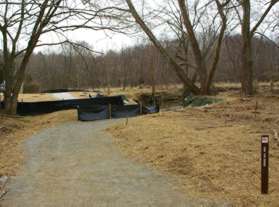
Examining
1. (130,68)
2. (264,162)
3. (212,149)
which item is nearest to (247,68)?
(212,149)

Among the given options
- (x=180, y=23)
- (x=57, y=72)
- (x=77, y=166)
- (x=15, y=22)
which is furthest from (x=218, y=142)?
(x=57, y=72)

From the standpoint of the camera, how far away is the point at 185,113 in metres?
20.4

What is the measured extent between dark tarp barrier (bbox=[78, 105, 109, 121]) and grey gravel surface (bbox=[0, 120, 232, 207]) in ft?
28.5

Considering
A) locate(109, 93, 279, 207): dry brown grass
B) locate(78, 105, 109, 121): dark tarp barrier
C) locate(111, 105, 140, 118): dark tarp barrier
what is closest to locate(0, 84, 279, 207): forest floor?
locate(109, 93, 279, 207): dry brown grass

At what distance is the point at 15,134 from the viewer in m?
18.5

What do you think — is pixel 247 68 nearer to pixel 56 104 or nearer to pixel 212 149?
pixel 56 104

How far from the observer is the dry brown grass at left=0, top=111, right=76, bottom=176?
11.7 metres

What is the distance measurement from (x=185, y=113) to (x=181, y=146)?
8.66 meters

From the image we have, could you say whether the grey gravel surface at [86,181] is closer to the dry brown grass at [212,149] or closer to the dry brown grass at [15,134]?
the dry brown grass at [15,134]

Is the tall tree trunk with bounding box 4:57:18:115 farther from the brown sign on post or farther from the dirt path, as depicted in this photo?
the brown sign on post

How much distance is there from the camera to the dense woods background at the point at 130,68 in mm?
64250

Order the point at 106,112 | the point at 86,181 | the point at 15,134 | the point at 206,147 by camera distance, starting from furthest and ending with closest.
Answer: the point at 106,112 < the point at 15,134 < the point at 206,147 < the point at 86,181

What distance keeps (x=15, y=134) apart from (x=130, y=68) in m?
55.1

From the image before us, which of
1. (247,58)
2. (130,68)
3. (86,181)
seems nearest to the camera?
(86,181)
